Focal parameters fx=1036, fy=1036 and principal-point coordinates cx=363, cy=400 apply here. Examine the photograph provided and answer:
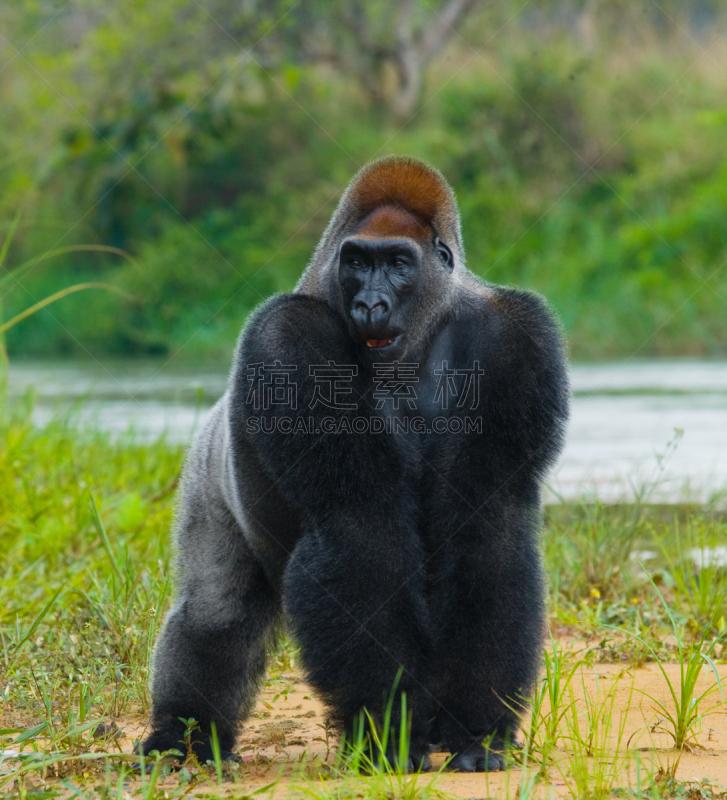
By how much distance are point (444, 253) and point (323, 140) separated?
835 inches

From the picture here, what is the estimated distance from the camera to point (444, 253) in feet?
9.98

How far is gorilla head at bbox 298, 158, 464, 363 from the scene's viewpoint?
9.32ft

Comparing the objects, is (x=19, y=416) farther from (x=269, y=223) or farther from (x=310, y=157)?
(x=310, y=157)

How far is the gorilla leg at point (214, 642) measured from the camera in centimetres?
298

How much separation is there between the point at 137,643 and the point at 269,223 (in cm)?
1917

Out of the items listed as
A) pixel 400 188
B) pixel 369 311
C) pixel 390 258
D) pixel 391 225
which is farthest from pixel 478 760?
pixel 400 188

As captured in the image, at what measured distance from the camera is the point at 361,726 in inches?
101

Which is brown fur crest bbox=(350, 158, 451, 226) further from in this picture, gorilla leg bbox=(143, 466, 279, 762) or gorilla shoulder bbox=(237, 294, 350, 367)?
gorilla leg bbox=(143, 466, 279, 762)

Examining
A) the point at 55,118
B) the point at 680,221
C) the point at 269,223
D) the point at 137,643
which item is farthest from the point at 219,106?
the point at 137,643

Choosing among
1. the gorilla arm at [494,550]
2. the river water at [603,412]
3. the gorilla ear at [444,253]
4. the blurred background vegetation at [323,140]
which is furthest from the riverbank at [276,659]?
the blurred background vegetation at [323,140]

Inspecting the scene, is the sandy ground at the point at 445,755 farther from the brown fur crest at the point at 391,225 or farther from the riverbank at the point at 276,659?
the brown fur crest at the point at 391,225

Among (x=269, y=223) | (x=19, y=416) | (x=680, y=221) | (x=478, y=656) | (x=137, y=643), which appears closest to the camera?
(x=478, y=656)

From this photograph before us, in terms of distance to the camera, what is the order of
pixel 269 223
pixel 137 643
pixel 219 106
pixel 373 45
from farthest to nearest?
pixel 373 45 → pixel 269 223 → pixel 219 106 → pixel 137 643

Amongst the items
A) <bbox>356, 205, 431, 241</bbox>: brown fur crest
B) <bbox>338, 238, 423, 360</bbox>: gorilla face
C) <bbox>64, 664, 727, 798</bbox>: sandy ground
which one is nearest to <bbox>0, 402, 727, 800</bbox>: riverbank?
<bbox>64, 664, 727, 798</bbox>: sandy ground
